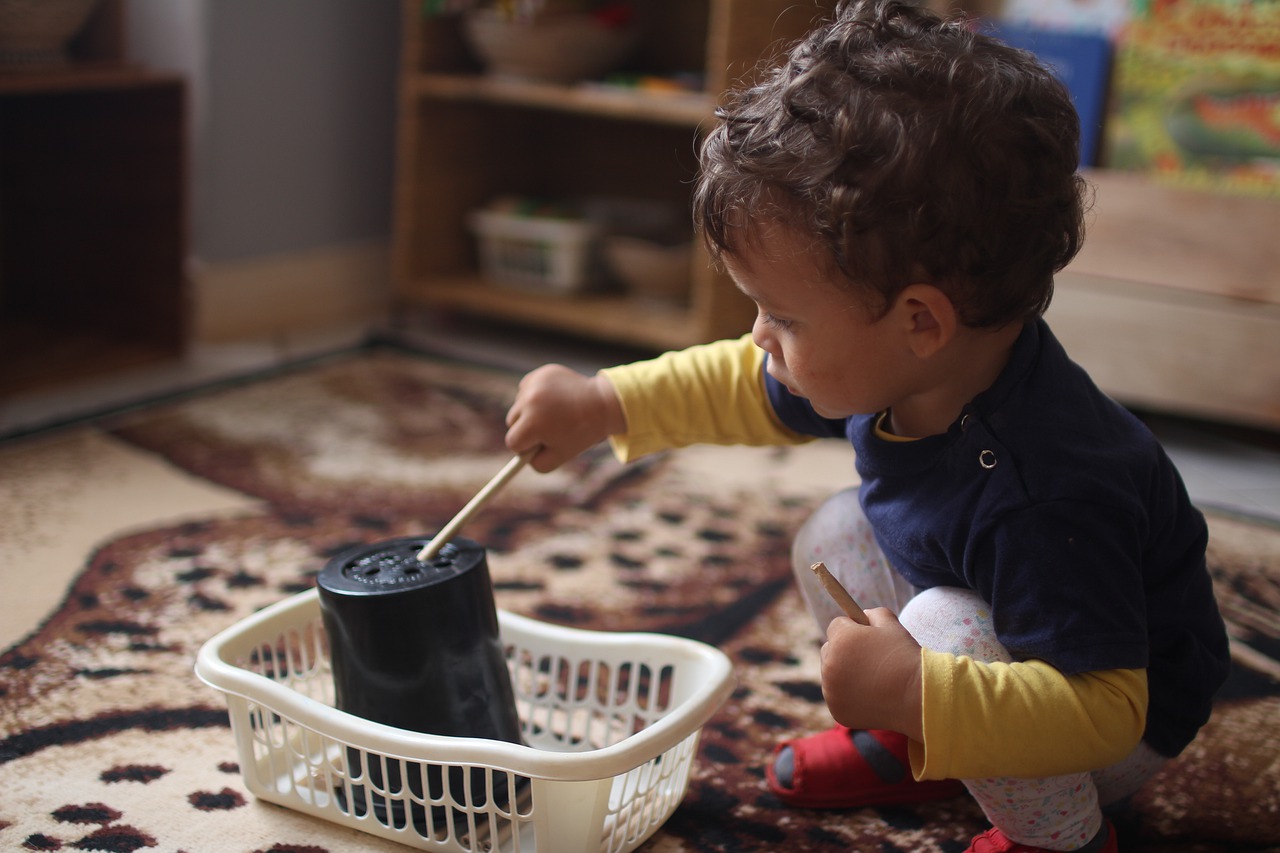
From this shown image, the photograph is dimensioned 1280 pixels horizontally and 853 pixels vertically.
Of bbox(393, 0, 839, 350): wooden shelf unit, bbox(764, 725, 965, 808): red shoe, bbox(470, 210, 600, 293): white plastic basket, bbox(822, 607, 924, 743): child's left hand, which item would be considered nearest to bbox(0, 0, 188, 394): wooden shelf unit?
bbox(393, 0, 839, 350): wooden shelf unit

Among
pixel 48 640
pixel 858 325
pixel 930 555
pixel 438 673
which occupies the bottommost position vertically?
pixel 48 640

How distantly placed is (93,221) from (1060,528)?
156cm

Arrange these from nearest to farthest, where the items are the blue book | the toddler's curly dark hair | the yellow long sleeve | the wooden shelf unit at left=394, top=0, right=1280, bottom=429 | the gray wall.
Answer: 1. the toddler's curly dark hair
2. the yellow long sleeve
3. the wooden shelf unit at left=394, top=0, right=1280, bottom=429
4. the blue book
5. the gray wall

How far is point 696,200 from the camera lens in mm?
694

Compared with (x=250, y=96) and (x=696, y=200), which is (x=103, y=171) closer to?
(x=250, y=96)

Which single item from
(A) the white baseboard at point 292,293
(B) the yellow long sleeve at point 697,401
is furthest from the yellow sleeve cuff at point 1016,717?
(A) the white baseboard at point 292,293

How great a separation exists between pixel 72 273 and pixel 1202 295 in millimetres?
1521

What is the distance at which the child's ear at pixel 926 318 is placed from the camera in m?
0.64

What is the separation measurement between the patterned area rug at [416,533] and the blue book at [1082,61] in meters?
0.57

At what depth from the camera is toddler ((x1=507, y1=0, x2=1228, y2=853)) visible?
62cm

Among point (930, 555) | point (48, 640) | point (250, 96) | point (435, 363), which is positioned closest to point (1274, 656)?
point (930, 555)

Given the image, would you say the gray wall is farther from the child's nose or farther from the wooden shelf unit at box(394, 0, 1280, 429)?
the child's nose

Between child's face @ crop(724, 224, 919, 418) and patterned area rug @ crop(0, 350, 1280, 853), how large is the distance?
0.29 metres

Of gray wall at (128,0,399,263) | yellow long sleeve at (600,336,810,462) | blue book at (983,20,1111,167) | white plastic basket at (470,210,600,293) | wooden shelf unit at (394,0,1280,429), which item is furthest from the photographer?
white plastic basket at (470,210,600,293)
